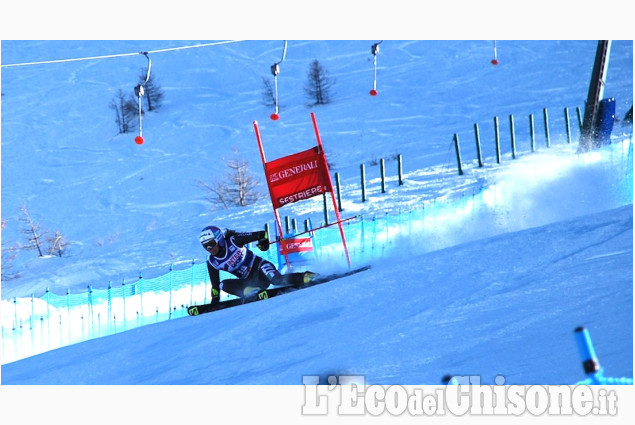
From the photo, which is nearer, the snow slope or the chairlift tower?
the snow slope

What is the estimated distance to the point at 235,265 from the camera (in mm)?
11469

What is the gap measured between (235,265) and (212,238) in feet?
1.31

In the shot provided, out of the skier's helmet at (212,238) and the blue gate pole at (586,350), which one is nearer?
the blue gate pole at (586,350)

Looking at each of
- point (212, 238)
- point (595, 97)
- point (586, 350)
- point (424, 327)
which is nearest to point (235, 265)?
point (212, 238)

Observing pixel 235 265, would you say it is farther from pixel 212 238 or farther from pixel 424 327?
pixel 424 327

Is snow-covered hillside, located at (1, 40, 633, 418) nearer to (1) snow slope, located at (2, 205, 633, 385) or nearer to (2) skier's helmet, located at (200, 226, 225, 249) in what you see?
(1) snow slope, located at (2, 205, 633, 385)

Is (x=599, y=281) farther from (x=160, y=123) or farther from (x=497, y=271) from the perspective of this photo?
(x=160, y=123)

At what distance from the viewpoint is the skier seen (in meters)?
11.4

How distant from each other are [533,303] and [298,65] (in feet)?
78.4

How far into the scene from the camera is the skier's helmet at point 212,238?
1131 cm

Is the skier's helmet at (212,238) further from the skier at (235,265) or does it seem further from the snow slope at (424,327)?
the snow slope at (424,327)

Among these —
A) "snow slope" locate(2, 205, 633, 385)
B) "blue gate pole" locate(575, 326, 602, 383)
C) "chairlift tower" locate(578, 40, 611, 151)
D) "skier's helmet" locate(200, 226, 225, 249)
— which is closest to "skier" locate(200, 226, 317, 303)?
"skier's helmet" locate(200, 226, 225, 249)

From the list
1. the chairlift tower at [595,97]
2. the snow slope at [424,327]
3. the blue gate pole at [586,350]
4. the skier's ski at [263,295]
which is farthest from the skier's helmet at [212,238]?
the chairlift tower at [595,97]
